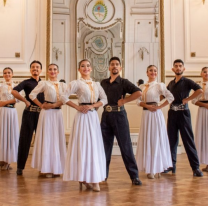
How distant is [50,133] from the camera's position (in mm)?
4633

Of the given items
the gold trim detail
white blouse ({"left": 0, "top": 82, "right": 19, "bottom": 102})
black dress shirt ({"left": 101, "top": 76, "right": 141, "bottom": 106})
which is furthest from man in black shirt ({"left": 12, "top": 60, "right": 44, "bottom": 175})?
the gold trim detail

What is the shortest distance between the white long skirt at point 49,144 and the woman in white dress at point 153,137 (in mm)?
982

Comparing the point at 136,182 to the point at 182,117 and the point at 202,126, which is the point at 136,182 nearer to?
the point at 182,117

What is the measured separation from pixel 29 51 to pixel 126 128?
12.1 ft

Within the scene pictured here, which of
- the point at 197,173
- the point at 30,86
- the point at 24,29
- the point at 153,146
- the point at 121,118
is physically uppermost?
the point at 24,29

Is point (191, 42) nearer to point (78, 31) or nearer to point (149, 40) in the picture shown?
point (149, 40)

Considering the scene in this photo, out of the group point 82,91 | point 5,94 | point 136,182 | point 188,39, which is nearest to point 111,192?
point 136,182

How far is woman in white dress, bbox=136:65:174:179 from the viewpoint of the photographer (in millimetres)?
4543

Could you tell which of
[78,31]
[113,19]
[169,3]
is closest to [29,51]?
[78,31]

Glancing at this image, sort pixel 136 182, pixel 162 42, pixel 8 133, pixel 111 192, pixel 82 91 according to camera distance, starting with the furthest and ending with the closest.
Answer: pixel 162 42, pixel 8 133, pixel 136 182, pixel 82 91, pixel 111 192

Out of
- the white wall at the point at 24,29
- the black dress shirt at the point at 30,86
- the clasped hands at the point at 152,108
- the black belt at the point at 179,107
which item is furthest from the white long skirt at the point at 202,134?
the white wall at the point at 24,29

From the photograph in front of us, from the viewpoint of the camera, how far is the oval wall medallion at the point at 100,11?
283 inches

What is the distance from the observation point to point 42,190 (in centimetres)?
379

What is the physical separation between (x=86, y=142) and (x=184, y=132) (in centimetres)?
152
